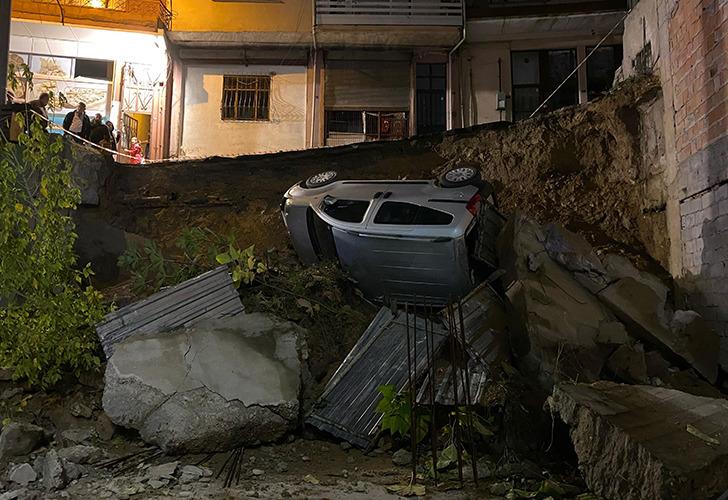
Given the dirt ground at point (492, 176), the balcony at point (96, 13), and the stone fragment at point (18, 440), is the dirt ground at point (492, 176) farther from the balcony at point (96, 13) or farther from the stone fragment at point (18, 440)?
the stone fragment at point (18, 440)

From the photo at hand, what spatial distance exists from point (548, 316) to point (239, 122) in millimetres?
10447

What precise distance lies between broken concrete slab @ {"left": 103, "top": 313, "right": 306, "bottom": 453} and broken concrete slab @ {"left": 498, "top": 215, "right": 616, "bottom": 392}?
2.27m

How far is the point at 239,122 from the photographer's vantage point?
13055mm

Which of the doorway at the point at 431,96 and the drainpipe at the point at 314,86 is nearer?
the drainpipe at the point at 314,86

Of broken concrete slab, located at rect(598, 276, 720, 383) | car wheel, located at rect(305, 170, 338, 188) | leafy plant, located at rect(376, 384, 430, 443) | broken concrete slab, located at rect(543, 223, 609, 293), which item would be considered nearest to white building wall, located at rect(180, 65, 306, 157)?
car wheel, located at rect(305, 170, 338, 188)

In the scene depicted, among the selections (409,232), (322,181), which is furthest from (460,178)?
(322,181)

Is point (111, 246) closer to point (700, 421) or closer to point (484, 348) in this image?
point (484, 348)

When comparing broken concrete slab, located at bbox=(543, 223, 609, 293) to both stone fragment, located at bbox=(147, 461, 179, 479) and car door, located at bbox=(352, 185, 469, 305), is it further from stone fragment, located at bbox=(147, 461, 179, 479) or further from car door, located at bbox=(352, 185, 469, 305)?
stone fragment, located at bbox=(147, 461, 179, 479)

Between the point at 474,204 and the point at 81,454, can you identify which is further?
the point at 474,204

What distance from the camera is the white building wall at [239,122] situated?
42.6ft

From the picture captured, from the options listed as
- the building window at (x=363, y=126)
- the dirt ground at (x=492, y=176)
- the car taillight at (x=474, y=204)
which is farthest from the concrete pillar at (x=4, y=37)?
the car taillight at (x=474, y=204)

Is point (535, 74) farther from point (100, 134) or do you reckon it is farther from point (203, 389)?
point (203, 389)

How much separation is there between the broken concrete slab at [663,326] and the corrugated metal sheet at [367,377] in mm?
2010

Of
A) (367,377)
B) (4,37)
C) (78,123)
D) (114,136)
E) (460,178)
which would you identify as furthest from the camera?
(114,136)
